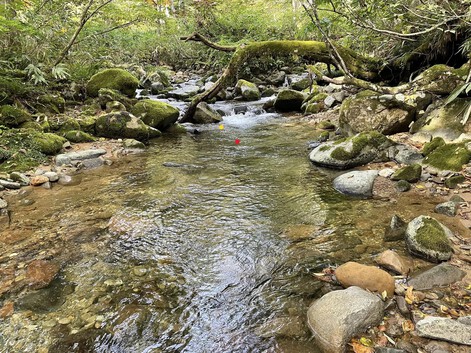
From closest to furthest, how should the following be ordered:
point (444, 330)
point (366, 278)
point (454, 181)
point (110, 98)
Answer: point (444, 330) < point (366, 278) < point (454, 181) < point (110, 98)

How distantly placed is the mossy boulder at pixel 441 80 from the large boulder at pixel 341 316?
4855 mm

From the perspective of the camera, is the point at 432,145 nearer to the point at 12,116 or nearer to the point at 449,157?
the point at 449,157

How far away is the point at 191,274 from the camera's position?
3176 mm

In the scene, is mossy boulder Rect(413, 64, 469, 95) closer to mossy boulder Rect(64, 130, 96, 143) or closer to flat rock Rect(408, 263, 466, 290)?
flat rock Rect(408, 263, 466, 290)

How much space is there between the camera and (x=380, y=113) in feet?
22.2

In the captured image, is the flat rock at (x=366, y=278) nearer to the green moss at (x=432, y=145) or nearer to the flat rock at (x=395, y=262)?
the flat rock at (x=395, y=262)

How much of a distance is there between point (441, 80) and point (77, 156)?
7.24m

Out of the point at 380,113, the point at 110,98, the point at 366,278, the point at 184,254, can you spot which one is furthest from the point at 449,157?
the point at 110,98

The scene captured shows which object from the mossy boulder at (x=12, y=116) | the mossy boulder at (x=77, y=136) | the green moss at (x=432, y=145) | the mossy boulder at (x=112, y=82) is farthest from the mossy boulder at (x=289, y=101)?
the mossy boulder at (x=12, y=116)

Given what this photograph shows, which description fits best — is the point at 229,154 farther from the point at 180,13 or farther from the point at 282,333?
the point at 180,13

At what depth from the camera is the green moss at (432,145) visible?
5.31 meters

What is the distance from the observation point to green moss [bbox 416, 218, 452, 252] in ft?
9.96

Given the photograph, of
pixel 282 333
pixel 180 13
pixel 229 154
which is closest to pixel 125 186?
pixel 229 154

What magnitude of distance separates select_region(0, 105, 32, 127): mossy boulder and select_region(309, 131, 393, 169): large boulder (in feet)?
21.6
